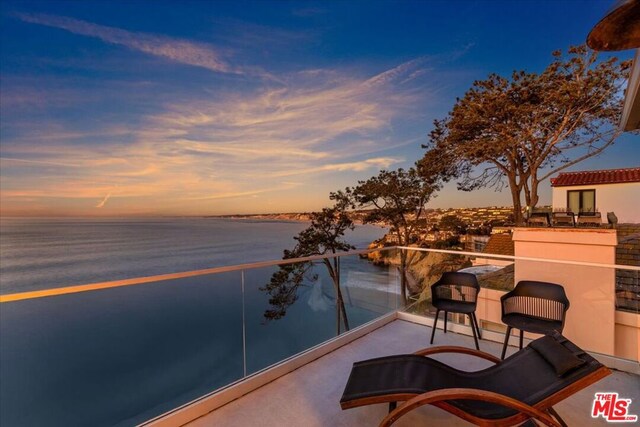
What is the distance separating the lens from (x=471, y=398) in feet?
6.49

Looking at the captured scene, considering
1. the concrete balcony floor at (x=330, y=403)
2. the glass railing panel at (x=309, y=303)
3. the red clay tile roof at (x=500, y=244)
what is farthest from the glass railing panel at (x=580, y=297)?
the red clay tile roof at (x=500, y=244)

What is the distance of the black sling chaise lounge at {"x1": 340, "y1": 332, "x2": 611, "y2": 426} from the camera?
6.42 ft

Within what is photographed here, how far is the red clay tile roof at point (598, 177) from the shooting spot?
17.0 meters

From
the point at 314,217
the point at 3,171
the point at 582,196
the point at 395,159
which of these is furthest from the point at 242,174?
the point at 582,196

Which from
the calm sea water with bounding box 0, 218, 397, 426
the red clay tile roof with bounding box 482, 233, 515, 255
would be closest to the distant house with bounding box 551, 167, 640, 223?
the red clay tile roof with bounding box 482, 233, 515, 255

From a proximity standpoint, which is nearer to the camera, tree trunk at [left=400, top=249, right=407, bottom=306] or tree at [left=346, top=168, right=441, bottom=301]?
tree trunk at [left=400, top=249, right=407, bottom=306]

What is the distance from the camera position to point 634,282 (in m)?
3.71

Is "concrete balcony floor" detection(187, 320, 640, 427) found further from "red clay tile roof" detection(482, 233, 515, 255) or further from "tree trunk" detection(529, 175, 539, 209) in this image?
"tree trunk" detection(529, 175, 539, 209)

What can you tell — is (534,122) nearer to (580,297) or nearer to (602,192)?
(602,192)

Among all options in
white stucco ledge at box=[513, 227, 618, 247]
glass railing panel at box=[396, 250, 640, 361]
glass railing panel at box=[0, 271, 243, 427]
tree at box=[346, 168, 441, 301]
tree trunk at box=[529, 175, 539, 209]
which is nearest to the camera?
glass railing panel at box=[0, 271, 243, 427]

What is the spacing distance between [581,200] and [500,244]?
966cm

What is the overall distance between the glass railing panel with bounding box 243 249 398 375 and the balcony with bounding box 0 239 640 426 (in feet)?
0.08

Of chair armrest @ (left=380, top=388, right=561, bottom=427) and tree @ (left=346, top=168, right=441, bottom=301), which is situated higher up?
tree @ (left=346, top=168, right=441, bottom=301)

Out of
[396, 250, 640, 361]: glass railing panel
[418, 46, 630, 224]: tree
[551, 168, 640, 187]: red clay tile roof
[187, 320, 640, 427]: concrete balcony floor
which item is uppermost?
[418, 46, 630, 224]: tree
